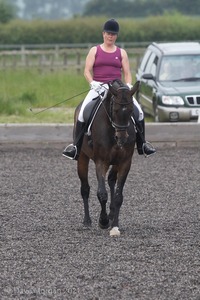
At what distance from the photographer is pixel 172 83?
823 inches

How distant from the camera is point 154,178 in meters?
14.8

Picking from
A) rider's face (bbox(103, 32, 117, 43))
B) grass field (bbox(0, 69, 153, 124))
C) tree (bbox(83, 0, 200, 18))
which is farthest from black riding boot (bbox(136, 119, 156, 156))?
tree (bbox(83, 0, 200, 18))

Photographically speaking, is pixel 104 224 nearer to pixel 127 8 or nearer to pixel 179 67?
pixel 179 67

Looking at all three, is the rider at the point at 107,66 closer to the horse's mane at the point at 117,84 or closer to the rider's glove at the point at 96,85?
the rider's glove at the point at 96,85

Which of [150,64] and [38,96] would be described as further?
[38,96]

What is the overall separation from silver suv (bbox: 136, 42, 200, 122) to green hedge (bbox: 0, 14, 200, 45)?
39865 millimetres

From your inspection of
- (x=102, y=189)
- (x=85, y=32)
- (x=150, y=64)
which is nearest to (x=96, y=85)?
(x=102, y=189)

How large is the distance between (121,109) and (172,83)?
1080 cm

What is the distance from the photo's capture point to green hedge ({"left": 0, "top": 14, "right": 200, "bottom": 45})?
206 feet

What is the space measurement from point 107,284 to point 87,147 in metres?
3.15

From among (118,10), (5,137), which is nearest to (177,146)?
(5,137)

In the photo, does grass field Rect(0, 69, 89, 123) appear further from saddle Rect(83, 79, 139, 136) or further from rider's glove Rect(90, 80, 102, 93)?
rider's glove Rect(90, 80, 102, 93)

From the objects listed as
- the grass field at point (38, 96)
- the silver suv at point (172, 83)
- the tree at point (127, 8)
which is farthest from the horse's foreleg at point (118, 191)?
the tree at point (127, 8)

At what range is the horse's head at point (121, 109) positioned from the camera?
1020 centimetres
